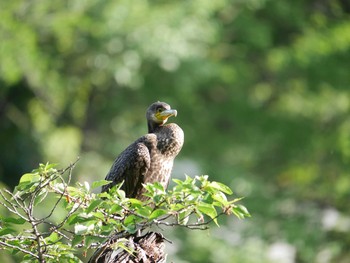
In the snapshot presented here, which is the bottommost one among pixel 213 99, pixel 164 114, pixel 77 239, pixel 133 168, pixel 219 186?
pixel 77 239

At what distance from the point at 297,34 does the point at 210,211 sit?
674 inches

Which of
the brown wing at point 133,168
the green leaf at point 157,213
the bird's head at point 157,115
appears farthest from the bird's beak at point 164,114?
the green leaf at point 157,213

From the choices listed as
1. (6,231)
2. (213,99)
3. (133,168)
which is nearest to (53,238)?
(6,231)

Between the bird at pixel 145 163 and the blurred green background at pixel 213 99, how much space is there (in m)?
9.00

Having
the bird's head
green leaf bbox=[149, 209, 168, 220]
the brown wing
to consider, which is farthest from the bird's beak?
green leaf bbox=[149, 209, 168, 220]

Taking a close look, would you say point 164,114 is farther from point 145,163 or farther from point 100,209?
point 100,209

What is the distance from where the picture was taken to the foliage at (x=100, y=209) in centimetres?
553

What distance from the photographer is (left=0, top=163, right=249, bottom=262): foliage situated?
18.1 feet

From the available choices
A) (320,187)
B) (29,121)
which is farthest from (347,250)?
(29,121)

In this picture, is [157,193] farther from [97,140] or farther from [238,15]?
[238,15]

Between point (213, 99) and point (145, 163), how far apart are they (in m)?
14.5

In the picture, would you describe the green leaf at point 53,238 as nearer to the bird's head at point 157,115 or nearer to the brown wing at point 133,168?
the brown wing at point 133,168

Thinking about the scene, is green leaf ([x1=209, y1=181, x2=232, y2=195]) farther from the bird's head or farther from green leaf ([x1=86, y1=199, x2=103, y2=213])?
the bird's head

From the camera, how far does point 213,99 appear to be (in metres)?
22.0
